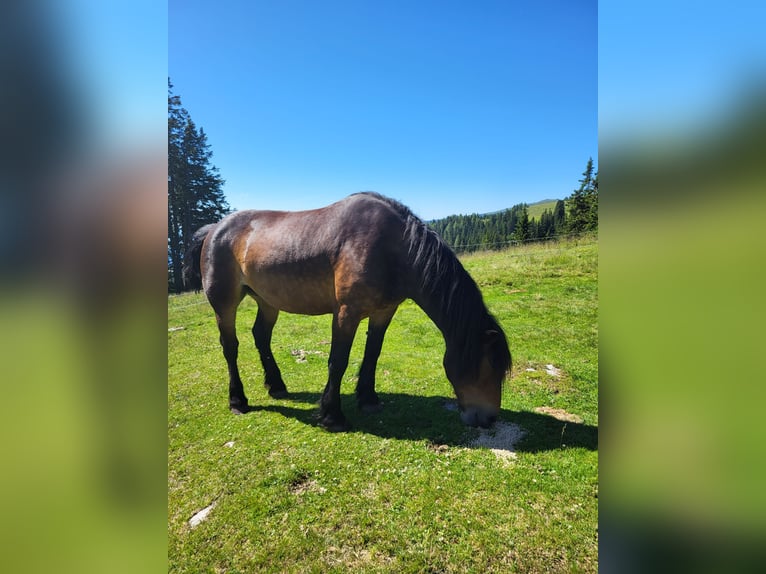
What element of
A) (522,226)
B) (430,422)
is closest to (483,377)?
(430,422)

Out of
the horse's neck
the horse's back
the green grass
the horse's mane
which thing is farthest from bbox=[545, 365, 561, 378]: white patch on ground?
the horse's back

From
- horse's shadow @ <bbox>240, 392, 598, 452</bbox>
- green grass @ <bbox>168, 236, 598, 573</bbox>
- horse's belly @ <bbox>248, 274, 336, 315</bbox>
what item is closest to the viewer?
green grass @ <bbox>168, 236, 598, 573</bbox>

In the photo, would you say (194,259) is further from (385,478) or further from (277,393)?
(385,478)

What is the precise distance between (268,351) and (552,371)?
14.5ft

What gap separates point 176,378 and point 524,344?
6.28 meters

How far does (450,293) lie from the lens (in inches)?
141

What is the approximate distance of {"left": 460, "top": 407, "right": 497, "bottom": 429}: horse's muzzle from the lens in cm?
350

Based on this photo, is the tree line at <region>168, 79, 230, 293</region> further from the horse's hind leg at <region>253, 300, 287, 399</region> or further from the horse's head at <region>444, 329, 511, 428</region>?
the horse's head at <region>444, 329, 511, 428</region>

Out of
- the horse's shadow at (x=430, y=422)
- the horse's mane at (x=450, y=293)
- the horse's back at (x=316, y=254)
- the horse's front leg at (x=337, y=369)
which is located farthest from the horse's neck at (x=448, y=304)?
the horse's shadow at (x=430, y=422)

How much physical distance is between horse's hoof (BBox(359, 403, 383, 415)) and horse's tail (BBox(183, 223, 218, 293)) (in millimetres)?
3169
